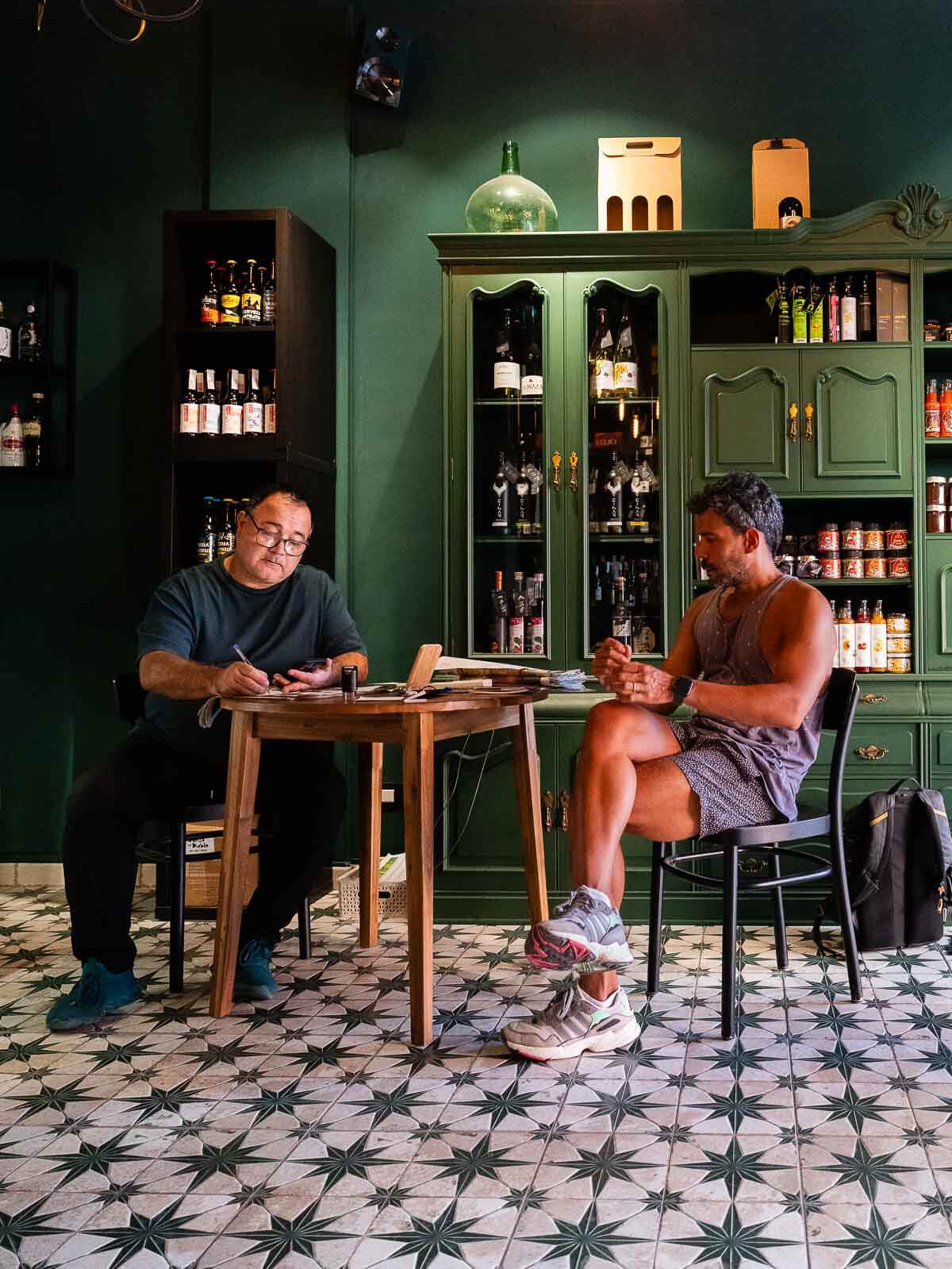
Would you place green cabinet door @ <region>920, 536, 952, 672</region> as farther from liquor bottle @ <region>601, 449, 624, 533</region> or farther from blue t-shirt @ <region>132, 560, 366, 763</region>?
blue t-shirt @ <region>132, 560, 366, 763</region>

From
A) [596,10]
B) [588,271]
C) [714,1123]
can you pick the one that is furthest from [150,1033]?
[596,10]

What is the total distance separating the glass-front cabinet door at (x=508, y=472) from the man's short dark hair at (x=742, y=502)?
3.56 feet

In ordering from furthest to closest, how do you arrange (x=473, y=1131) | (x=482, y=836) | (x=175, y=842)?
(x=482, y=836) → (x=175, y=842) → (x=473, y=1131)

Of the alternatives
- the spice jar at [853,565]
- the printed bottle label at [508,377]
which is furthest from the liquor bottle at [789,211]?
the spice jar at [853,565]

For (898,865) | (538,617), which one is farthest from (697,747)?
(538,617)

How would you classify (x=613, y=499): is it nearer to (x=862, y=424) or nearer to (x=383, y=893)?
(x=862, y=424)

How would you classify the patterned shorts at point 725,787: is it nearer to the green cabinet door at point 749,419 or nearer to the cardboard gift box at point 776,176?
the green cabinet door at point 749,419

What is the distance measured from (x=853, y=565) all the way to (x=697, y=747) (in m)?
1.41

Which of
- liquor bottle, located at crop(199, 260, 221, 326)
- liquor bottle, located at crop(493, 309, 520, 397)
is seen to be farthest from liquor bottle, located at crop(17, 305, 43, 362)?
liquor bottle, located at crop(493, 309, 520, 397)

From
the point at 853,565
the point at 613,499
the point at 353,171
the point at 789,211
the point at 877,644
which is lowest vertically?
the point at 877,644

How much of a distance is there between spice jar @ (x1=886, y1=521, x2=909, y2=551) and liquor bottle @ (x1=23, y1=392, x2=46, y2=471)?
306cm

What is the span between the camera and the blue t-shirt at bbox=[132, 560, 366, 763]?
10.2ft

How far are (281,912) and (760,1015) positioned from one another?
125cm

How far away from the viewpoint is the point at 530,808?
10.8ft
